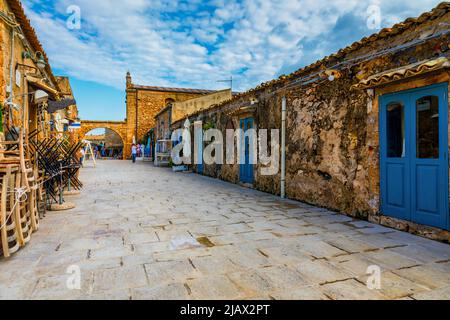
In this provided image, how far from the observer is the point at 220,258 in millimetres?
2891

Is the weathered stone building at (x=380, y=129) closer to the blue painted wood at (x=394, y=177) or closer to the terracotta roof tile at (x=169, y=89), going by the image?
the blue painted wood at (x=394, y=177)

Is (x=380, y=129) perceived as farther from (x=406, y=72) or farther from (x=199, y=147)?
(x=199, y=147)

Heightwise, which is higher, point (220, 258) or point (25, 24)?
point (25, 24)

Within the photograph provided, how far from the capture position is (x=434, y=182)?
361 cm

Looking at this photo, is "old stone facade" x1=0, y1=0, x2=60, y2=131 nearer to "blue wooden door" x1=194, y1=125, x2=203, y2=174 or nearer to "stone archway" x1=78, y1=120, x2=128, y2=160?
"blue wooden door" x1=194, y1=125, x2=203, y2=174

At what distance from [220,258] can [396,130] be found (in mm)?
3158

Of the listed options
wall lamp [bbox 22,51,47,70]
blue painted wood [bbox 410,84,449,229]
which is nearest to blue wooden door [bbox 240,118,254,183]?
blue painted wood [bbox 410,84,449,229]

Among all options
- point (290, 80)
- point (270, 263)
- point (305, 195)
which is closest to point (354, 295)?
point (270, 263)

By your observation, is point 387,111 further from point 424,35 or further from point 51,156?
point 51,156

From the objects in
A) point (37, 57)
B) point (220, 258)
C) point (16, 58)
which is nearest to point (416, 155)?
point (220, 258)

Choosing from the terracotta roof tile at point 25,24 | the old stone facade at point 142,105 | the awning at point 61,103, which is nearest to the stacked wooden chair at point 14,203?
the terracotta roof tile at point 25,24

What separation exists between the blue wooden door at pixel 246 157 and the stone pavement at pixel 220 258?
348 centimetres

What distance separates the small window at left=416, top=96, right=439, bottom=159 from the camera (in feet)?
11.8

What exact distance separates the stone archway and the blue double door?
2577 centimetres
